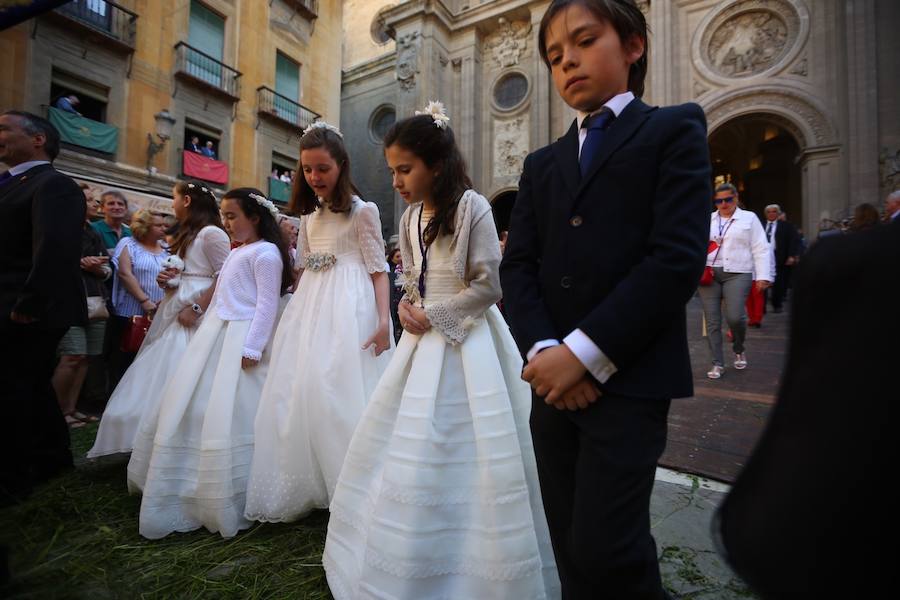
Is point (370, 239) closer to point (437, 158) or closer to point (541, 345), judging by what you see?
point (437, 158)

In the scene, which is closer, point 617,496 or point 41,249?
point 617,496

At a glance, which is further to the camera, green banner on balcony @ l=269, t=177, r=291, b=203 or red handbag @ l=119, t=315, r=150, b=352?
green banner on balcony @ l=269, t=177, r=291, b=203

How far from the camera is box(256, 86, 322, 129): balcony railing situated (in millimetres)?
15328

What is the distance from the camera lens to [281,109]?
16.2 m

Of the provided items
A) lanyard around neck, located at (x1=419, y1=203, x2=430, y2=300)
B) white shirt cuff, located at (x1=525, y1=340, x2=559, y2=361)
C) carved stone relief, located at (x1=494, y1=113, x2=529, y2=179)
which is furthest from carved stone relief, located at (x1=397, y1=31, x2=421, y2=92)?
white shirt cuff, located at (x1=525, y1=340, x2=559, y2=361)

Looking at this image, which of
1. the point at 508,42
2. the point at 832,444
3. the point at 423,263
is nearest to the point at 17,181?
the point at 423,263

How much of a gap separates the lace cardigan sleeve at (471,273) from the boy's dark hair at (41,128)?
272cm

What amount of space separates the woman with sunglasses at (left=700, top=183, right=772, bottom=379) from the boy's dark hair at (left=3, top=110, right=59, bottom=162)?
5.81m

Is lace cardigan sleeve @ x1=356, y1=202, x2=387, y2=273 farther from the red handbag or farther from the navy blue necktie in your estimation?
the red handbag

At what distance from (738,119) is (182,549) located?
15.6m

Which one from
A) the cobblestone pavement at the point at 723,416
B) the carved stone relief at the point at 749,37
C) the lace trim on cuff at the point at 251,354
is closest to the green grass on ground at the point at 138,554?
the lace trim on cuff at the point at 251,354

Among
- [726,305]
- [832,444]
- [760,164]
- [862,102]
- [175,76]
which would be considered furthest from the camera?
[760,164]

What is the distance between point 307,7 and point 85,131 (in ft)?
32.3

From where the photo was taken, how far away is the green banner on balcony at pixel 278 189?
15836 mm
